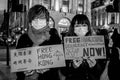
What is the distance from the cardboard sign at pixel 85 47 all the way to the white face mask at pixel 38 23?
1.82ft

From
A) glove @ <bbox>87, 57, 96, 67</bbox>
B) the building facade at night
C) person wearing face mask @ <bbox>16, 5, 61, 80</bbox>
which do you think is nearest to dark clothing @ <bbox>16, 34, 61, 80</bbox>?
person wearing face mask @ <bbox>16, 5, 61, 80</bbox>

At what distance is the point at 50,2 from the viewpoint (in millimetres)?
37094

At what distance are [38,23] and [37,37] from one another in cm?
20

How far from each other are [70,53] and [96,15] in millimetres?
44514

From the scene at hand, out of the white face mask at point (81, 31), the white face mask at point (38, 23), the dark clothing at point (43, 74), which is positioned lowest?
the dark clothing at point (43, 74)

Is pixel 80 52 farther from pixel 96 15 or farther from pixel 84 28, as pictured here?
pixel 96 15

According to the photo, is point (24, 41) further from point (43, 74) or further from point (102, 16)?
point (102, 16)

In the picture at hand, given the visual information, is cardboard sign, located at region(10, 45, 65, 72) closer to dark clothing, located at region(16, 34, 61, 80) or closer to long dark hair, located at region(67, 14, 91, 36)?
dark clothing, located at region(16, 34, 61, 80)

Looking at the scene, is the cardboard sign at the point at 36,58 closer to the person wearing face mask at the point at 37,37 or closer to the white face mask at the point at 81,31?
the person wearing face mask at the point at 37,37

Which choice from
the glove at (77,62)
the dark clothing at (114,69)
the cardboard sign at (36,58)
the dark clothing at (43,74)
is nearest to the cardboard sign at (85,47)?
the glove at (77,62)

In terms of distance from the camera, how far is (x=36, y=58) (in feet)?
12.5

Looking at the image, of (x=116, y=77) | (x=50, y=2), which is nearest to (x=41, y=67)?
(x=116, y=77)

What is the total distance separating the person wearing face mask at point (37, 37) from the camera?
138 inches

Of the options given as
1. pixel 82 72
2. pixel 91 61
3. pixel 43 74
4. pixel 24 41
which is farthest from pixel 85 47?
pixel 24 41
